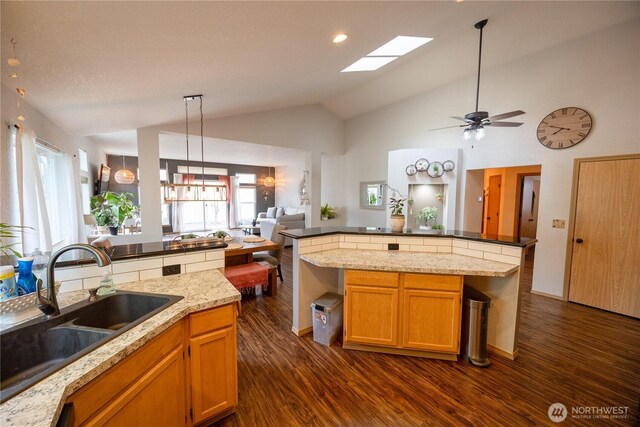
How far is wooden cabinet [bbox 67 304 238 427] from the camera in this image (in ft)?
3.10

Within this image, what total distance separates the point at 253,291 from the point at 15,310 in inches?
113

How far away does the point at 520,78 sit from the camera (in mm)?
4027

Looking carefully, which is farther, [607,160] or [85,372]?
[607,160]

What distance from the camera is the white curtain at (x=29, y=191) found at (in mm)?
2371

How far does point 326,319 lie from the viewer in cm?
250

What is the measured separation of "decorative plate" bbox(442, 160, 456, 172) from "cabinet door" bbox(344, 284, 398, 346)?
3.37m

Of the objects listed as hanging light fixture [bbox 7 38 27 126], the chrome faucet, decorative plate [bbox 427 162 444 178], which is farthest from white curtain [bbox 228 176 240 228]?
the chrome faucet

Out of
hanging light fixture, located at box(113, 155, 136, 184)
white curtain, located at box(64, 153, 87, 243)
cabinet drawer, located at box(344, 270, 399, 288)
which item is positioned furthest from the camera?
hanging light fixture, located at box(113, 155, 136, 184)

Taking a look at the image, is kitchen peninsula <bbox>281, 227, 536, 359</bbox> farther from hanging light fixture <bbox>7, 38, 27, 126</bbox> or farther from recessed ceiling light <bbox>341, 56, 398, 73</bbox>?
recessed ceiling light <bbox>341, 56, 398, 73</bbox>

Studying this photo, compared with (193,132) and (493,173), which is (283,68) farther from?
(493,173)

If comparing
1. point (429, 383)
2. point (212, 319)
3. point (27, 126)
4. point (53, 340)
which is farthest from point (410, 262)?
point (27, 126)

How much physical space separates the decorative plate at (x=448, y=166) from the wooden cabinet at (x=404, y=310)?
317cm

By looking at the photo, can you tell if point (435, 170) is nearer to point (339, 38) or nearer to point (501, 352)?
point (339, 38)

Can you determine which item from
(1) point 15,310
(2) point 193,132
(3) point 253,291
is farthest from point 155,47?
(3) point 253,291
